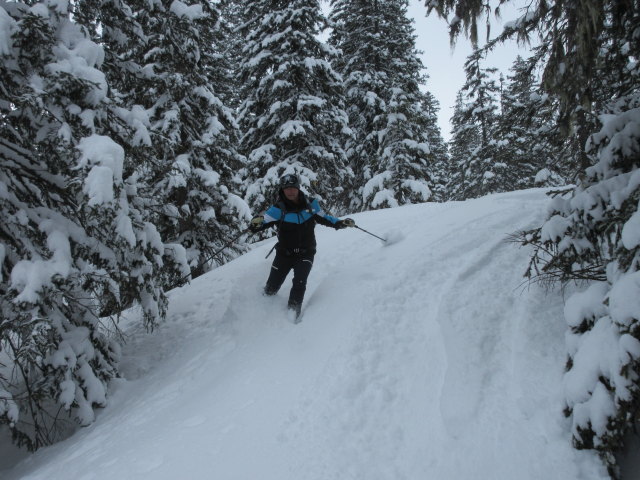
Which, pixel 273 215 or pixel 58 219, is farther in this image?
pixel 273 215

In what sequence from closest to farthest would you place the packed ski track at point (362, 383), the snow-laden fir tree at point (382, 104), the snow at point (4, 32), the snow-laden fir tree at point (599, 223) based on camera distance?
the snow-laden fir tree at point (599, 223)
the packed ski track at point (362, 383)
the snow at point (4, 32)
the snow-laden fir tree at point (382, 104)

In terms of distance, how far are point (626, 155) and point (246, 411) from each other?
443 centimetres

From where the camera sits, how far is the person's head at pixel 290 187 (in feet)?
20.5

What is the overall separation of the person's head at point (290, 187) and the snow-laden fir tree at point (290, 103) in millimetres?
6832

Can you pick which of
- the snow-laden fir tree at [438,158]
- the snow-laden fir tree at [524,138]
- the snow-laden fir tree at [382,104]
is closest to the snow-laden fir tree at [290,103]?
the snow-laden fir tree at [382,104]

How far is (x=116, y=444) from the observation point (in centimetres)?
418

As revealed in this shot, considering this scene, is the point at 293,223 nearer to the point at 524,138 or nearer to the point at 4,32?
the point at 4,32

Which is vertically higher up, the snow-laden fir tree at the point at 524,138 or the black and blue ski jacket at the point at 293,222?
the snow-laden fir tree at the point at 524,138

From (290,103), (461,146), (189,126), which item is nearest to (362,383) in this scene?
→ (189,126)

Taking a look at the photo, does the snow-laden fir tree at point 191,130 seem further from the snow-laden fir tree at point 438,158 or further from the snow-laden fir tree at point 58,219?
the snow-laden fir tree at point 438,158

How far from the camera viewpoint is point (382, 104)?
18250 millimetres

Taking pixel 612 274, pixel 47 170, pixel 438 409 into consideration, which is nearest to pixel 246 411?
pixel 438 409

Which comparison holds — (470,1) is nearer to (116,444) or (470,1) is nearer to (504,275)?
(504,275)

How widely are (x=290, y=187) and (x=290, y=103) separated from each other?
28.1ft
